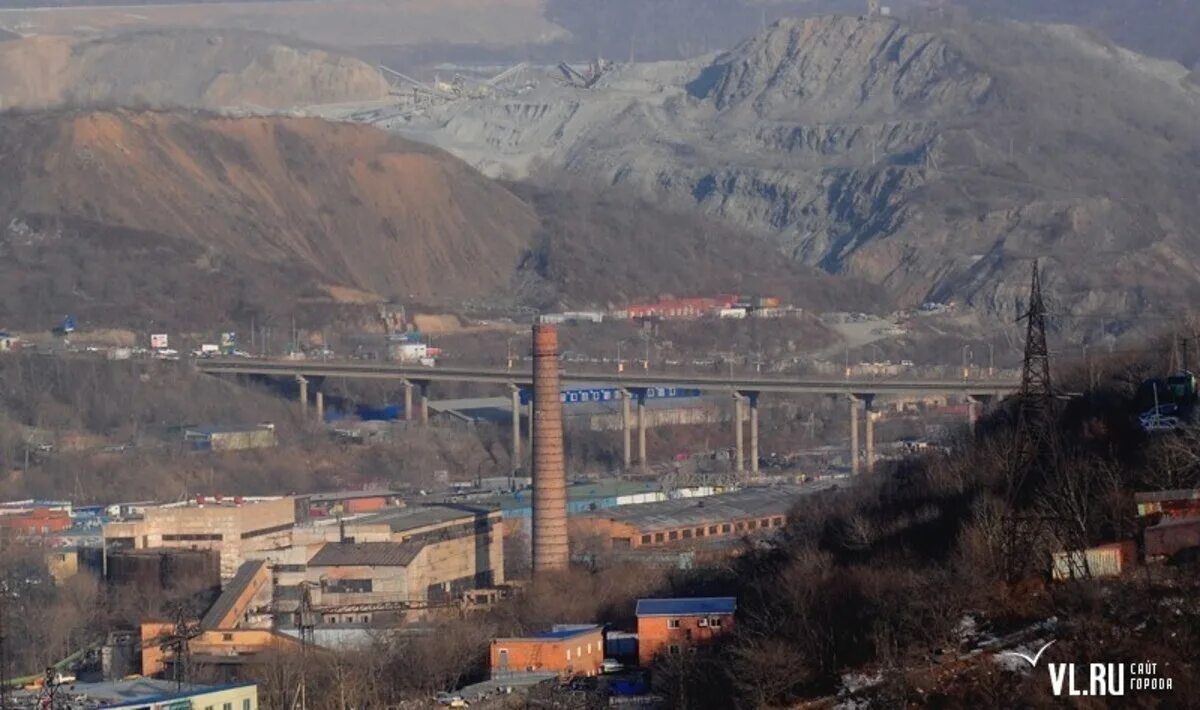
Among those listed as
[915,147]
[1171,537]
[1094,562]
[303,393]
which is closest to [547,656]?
[1094,562]

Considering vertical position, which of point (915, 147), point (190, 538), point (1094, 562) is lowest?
point (1094, 562)

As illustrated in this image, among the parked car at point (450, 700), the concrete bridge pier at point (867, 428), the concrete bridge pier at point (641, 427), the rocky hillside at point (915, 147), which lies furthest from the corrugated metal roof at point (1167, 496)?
the rocky hillside at point (915, 147)

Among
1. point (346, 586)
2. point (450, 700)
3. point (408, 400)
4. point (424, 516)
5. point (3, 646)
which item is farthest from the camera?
point (408, 400)

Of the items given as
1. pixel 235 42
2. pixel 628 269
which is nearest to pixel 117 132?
pixel 628 269

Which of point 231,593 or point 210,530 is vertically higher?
point 210,530

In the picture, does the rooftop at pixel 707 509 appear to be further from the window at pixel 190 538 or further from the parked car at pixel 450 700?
the parked car at pixel 450 700

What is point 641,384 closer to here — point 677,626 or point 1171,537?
point 677,626

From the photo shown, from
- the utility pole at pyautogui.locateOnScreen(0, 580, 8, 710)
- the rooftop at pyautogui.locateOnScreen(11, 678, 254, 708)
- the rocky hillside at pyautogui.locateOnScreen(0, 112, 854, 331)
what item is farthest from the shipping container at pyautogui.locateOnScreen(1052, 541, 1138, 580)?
the rocky hillside at pyautogui.locateOnScreen(0, 112, 854, 331)

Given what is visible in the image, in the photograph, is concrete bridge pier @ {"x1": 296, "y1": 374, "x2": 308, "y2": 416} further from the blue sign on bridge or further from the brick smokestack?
the brick smokestack
